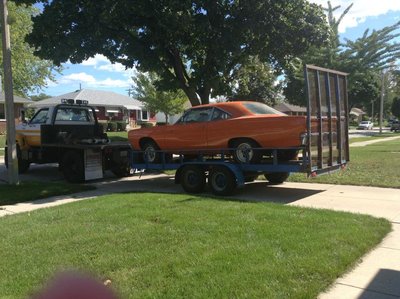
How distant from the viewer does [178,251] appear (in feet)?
17.2

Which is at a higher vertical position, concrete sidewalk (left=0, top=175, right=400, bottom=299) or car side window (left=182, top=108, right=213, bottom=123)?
car side window (left=182, top=108, right=213, bottom=123)

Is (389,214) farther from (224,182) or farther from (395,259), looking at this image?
(224,182)

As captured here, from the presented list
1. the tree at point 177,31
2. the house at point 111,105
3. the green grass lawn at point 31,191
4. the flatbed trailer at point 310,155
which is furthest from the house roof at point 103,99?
the flatbed trailer at point 310,155

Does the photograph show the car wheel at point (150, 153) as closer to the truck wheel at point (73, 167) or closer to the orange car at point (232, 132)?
the orange car at point (232, 132)

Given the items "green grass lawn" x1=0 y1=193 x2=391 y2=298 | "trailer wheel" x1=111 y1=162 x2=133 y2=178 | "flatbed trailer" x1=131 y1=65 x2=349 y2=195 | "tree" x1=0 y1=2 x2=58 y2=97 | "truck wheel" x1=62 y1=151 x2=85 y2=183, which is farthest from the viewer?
"tree" x1=0 y1=2 x2=58 y2=97

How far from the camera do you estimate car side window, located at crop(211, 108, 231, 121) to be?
32.9ft

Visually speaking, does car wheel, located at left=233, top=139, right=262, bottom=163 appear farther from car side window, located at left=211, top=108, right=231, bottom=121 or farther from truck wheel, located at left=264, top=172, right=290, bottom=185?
truck wheel, located at left=264, top=172, right=290, bottom=185

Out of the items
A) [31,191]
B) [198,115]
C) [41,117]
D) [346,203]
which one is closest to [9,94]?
[41,117]

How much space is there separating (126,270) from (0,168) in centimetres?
1284

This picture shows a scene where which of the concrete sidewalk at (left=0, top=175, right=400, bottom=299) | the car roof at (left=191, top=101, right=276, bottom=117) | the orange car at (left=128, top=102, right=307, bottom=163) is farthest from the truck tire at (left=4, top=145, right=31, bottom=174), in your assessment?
the car roof at (left=191, top=101, right=276, bottom=117)

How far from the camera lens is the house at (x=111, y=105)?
167 feet

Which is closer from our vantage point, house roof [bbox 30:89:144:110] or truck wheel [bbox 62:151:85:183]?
truck wheel [bbox 62:151:85:183]

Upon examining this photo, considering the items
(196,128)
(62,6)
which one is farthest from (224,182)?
(62,6)

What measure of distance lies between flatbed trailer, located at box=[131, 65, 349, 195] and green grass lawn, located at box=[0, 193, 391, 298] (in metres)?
1.59
